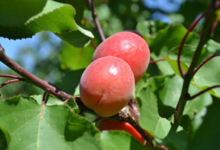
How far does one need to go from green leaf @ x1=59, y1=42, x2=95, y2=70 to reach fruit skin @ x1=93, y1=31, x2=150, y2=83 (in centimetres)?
43

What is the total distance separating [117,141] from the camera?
68 cm

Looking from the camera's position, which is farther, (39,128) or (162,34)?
(162,34)

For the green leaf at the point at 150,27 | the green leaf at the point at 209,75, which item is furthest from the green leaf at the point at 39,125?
the green leaf at the point at 150,27

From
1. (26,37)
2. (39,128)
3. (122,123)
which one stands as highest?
(26,37)

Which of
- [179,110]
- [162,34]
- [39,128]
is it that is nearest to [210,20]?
[179,110]

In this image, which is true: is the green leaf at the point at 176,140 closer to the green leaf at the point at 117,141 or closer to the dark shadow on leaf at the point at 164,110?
the green leaf at the point at 117,141

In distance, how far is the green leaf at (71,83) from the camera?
108 centimetres

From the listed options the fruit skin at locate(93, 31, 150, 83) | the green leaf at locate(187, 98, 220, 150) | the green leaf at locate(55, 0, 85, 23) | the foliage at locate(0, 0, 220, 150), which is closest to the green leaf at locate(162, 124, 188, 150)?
the foliage at locate(0, 0, 220, 150)

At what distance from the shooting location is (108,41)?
0.94 meters

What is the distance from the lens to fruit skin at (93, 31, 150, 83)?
91 centimetres

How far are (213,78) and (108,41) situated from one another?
0.37m

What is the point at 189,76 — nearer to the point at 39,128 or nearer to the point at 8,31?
the point at 39,128

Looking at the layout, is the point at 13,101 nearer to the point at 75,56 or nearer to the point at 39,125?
the point at 39,125

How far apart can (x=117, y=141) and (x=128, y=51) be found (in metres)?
0.33
